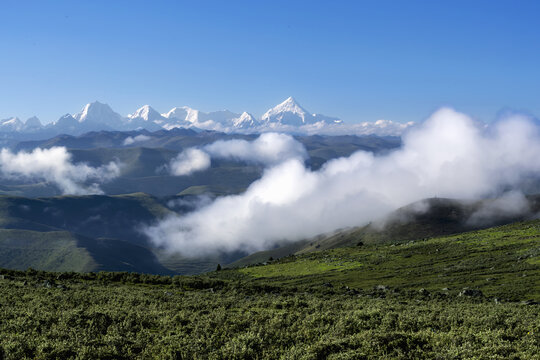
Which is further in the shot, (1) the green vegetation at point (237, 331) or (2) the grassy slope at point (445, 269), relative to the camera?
(2) the grassy slope at point (445, 269)

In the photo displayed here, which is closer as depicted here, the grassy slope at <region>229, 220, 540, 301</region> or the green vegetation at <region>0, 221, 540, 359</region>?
the green vegetation at <region>0, 221, 540, 359</region>

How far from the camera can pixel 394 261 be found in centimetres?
11706

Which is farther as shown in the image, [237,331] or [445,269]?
[445,269]

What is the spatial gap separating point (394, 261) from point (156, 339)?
107 meters

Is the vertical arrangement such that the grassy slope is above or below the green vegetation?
below

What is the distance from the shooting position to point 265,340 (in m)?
20.0

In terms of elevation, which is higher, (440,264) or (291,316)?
(291,316)

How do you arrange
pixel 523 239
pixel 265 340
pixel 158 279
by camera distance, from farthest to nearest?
1. pixel 523 239
2. pixel 158 279
3. pixel 265 340

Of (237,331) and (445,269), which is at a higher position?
(237,331)

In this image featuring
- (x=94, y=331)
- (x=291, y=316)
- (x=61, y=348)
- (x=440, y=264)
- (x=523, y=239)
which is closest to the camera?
(x=61, y=348)

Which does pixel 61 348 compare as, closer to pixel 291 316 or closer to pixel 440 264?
pixel 291 316

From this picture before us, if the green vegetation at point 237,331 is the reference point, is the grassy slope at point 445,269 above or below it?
below

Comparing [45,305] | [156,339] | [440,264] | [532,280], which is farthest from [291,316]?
[440,264]

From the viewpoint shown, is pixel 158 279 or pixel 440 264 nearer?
pixel 158 279
